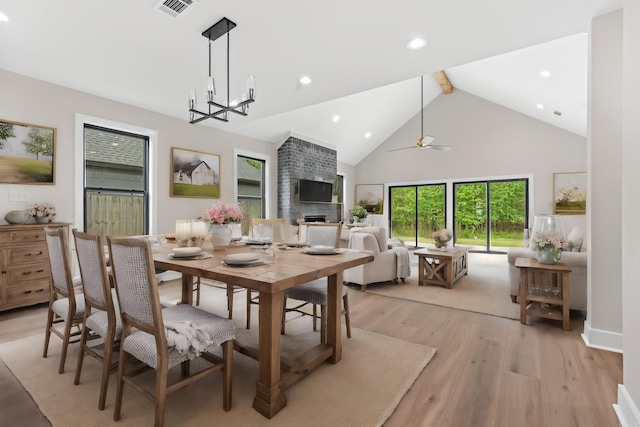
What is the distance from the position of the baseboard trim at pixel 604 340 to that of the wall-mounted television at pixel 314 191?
206 inches

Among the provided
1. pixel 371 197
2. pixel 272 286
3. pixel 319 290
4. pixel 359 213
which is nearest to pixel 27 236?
pixel 319 290

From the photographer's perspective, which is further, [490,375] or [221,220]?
[221,220]

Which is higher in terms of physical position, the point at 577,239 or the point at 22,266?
the point at 577,239

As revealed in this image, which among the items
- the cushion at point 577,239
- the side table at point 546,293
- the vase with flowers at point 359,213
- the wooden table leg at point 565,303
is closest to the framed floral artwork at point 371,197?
the vase with flowers at point 359,213

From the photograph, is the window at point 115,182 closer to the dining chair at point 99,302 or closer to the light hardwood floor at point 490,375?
the light hardwood floor at point 490,375

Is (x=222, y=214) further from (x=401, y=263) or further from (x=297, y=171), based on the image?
(x=297, y=171)

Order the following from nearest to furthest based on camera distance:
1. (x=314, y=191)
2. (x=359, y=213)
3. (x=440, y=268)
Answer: (x=440, y=268), (x=314, y=191), (x=359, y=213)

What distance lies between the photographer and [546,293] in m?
2.99

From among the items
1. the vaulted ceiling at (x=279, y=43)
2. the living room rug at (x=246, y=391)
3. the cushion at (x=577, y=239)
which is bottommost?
the living room rug at (x=246, y=391)

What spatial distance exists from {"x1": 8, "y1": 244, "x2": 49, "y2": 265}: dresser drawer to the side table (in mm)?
4790

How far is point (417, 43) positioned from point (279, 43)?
1.26 metres

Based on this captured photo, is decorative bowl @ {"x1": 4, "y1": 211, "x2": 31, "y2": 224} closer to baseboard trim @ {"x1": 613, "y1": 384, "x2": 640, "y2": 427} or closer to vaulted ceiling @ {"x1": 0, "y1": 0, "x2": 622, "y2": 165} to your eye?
vaulted ceiling @ {"x1": 0, "y1": 0, "x2": 622, "y2": 165}

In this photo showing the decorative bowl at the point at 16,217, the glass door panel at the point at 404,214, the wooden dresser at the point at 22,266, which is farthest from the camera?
the glass door panel at the point at 404,214

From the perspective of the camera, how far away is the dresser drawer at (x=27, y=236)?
305 cm
